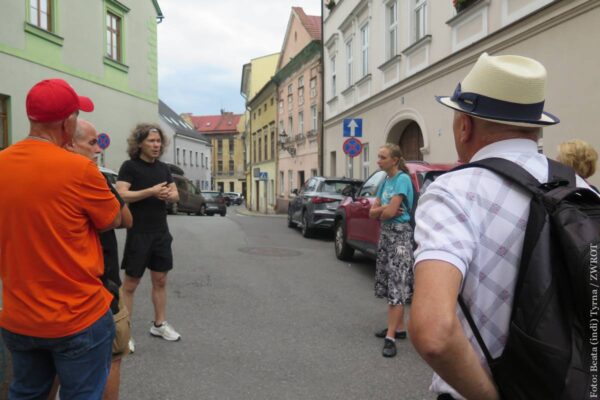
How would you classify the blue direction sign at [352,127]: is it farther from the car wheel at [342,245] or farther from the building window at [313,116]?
the building window at [313,116]

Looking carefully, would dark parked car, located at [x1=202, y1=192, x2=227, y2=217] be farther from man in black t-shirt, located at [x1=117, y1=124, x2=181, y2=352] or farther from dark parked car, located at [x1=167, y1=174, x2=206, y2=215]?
man in black t-shirt, located at [x1=117, y1=124, x2=181, y2=352]

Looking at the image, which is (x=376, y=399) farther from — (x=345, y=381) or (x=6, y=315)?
(x=6, y=315)

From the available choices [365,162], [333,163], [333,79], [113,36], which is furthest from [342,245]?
[113,36]

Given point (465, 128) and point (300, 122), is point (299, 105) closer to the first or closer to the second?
point (300, 122)

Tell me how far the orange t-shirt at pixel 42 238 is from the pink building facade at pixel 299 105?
69.4ft

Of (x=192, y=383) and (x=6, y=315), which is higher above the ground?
(x=6, y=315)

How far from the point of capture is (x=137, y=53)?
2245cm

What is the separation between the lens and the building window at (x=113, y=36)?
20.4 metres

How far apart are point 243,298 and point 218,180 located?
3110 inches

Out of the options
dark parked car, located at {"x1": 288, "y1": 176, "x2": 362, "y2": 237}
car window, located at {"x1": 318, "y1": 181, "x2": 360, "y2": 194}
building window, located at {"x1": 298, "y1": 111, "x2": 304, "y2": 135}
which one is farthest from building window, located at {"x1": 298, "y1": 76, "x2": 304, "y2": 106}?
car window, located at {"x1": 318, "y1": 181, "x2": 360, "y2": 194}

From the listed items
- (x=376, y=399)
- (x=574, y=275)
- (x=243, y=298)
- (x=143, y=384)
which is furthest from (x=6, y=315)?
(x=243, y=298)

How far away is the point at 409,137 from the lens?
1420 centimetres

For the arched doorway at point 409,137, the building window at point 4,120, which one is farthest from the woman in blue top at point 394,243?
the building window at point 4,120

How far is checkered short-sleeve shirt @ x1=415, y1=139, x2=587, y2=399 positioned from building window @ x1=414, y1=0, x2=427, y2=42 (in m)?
12.1
